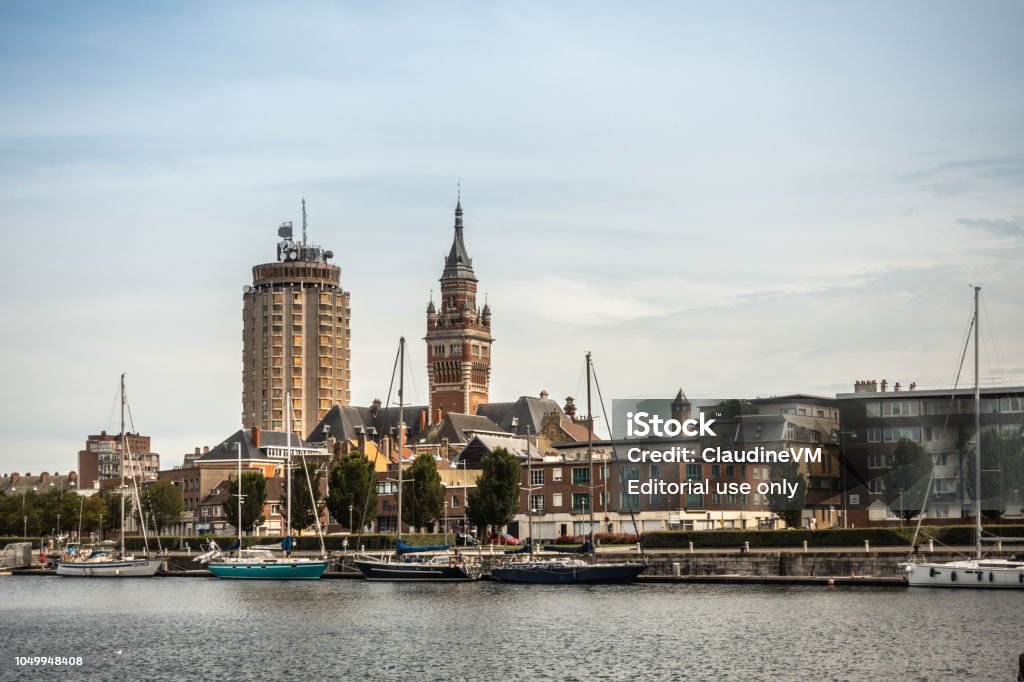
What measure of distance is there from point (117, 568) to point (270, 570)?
60.8 feet

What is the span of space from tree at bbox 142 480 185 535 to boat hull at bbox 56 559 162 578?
35419 mm

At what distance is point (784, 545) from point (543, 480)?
43.0m

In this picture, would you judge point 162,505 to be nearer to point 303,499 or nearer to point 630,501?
point 303,499

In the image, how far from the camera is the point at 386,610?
88.0m

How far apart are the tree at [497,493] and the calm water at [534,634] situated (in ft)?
106

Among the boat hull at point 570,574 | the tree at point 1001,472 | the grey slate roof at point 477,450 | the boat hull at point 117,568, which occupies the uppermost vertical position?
the grey slate roof at point 477,450

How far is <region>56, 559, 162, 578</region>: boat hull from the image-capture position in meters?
127

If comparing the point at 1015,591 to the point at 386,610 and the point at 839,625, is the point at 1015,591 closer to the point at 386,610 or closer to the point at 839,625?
the point at 839,625

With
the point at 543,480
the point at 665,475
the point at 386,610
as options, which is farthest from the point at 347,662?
the point at 543,480

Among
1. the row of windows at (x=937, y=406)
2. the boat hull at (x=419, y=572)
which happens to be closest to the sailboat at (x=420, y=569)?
the boat hull at (x=419, y=572)

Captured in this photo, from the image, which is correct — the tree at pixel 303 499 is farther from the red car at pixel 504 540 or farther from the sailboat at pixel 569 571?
the sailboat at pixel 569 571

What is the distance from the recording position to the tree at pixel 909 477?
118 meters

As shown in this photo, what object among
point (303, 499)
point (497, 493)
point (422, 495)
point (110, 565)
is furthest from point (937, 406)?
point (110, 565)

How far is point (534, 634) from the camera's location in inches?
2894
